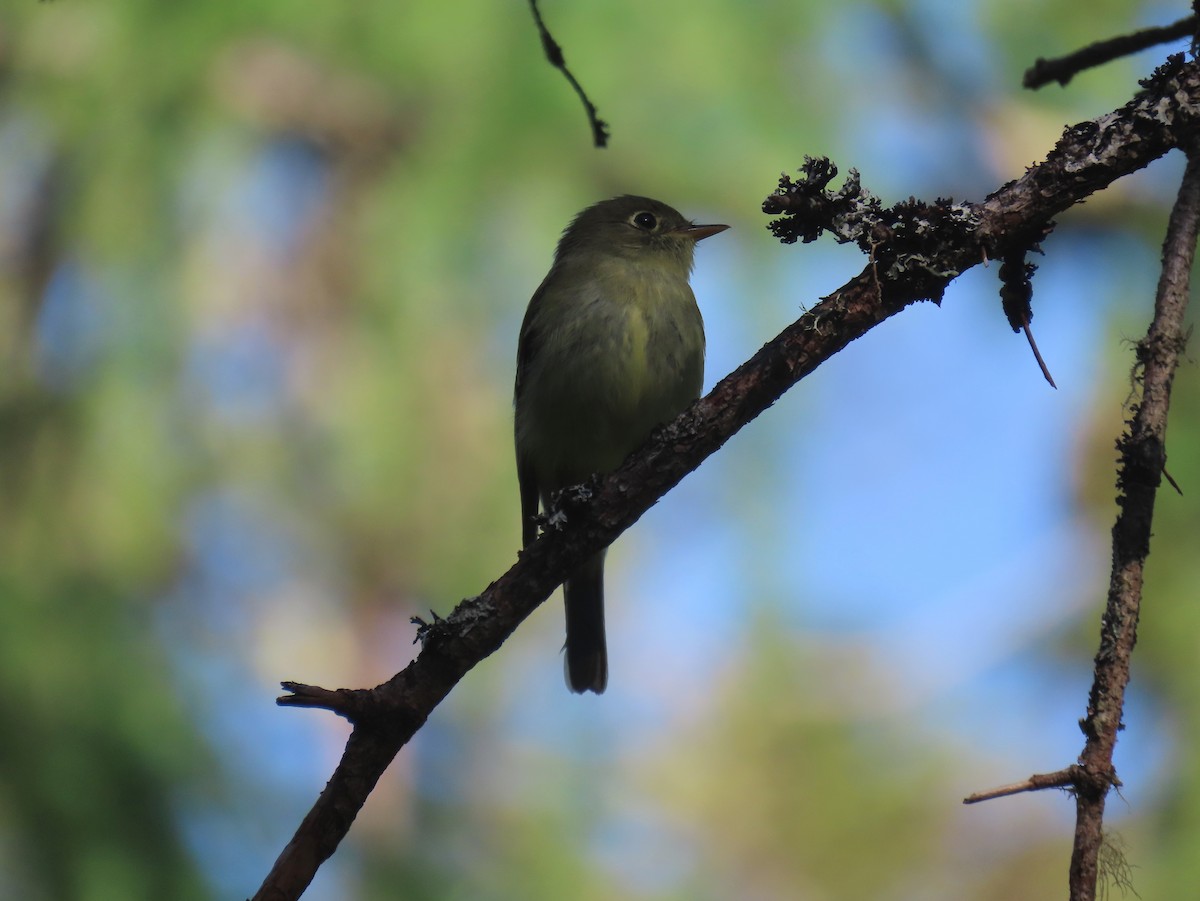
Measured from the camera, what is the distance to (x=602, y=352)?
4.52 m

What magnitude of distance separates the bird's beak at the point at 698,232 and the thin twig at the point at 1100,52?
131 inches

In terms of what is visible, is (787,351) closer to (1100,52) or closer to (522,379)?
(1100,52)

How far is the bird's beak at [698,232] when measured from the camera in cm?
520

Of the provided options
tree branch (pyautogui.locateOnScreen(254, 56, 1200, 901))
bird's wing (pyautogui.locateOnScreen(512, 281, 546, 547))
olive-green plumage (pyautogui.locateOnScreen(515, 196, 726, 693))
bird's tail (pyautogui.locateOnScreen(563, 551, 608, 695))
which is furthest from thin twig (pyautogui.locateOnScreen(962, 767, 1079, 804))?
Answer: bird's tail (pyautogui.locateOnScreen(563, 551, 608, 695))

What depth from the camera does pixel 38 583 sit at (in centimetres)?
490

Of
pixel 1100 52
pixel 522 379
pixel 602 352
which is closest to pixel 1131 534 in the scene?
pixel 1100 52

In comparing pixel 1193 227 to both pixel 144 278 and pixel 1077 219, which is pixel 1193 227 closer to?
pixel 1077 219

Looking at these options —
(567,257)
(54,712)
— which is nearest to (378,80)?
(567,257)

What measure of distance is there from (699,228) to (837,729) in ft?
10.1

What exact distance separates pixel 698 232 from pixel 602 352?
104 centimetres

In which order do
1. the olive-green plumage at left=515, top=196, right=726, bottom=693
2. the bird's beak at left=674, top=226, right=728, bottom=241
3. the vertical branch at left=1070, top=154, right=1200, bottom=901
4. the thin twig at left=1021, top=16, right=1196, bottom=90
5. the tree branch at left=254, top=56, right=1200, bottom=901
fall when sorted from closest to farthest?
the vertical branch at left=1070, top=154, right=1200, bottom=901 < the thin twig at left=1021, top=16, right=1196, bottom=90 < the tree branch at left=254, top=56, right=1200, bottom=901 < the olive-green plumage at left=515, top=196, right=726, bottom=693 < the bird's beak at left=674, top=226, right=728, bottom=241

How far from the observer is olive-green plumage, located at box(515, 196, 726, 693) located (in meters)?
4.52

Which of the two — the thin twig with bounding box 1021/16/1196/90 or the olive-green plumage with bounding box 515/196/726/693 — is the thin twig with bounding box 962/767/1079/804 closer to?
the thin twig with bounding box 1021/16/1196/90

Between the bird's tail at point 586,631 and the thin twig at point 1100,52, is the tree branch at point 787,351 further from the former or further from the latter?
the bird's tail at point 586,631
